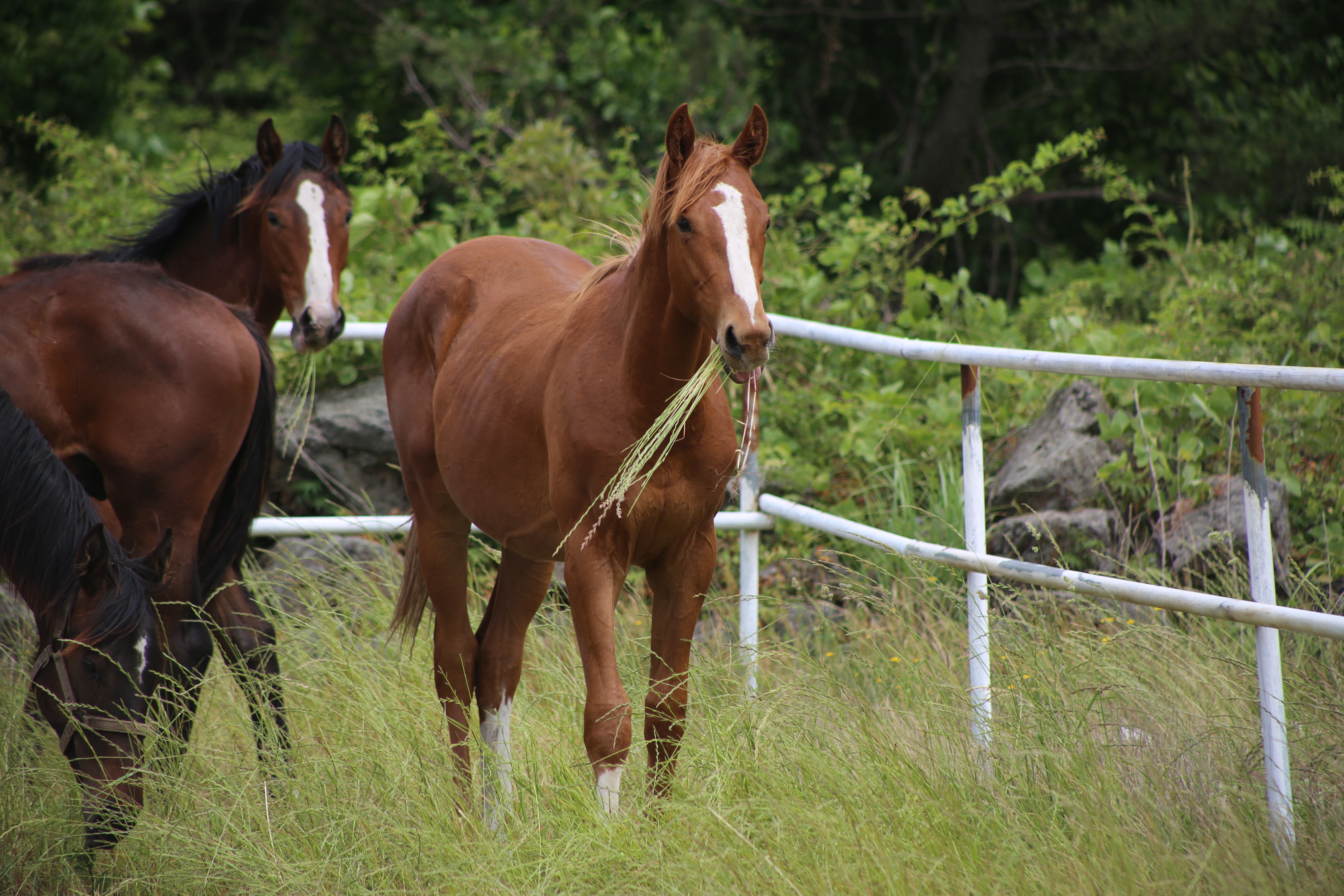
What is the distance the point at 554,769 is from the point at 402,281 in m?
4.22

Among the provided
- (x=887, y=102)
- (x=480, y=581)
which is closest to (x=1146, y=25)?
(x=887, y=102)

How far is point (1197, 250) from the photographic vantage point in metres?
6.46

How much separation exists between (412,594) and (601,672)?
1258mm

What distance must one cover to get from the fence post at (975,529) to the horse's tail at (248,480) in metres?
2.48

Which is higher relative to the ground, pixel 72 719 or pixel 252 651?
pixel 72 719

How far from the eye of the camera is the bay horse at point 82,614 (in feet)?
9.46

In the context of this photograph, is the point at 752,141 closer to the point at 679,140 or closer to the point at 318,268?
the point at 679,140

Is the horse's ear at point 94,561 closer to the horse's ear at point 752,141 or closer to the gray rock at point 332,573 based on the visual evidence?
the gray rock at point 332,573

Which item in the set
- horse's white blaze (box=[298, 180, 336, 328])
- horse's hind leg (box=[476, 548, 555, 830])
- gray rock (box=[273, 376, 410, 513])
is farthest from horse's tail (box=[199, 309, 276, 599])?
gray rock (box=[273, 376, 410, 513])

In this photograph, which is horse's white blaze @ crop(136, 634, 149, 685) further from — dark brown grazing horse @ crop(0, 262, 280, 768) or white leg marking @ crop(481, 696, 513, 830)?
white leg marking @ crop(481, 696, 513, 830)

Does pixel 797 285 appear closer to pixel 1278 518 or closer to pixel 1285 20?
pixel 1278 518

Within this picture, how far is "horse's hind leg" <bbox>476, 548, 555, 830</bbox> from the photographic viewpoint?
326 cm

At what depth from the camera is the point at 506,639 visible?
3.28 meters

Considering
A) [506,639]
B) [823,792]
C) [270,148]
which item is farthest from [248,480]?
[823,792]
